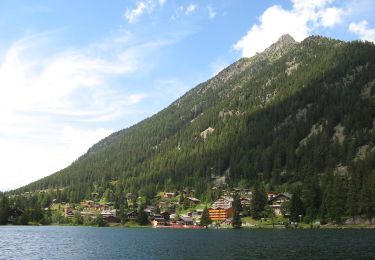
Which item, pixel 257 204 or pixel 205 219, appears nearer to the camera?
pixel 257 204

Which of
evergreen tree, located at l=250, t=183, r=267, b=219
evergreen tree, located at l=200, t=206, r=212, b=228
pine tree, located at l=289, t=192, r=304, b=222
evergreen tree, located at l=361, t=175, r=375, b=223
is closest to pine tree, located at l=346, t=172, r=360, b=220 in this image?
evergreen tree, located at l=361, t=175, r=375, b=223

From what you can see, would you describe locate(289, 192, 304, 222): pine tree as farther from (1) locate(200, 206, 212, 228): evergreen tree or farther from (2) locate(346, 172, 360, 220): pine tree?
(1) locate(200, 206, 212, 228): evergreen tree

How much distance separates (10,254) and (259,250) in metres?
43.3

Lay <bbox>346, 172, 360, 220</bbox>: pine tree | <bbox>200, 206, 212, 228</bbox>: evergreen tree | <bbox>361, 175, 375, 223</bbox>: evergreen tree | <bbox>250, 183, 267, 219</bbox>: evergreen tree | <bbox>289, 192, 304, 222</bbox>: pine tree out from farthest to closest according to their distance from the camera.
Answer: <bbox>200, 206, 212, 228</bbox>: evergreen tree → <bbox>250, 183, 267, 219</bbox>: evergreen tree → <bbox>289, 192, 304, 222</bbox>: pine tree → <bbox>346, 172, 360, 220</bbox>: pine tree → <bbox>361, 175, 375, 223</bbox>: evergreen tree

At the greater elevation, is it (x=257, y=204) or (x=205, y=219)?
(x=257, y=204)

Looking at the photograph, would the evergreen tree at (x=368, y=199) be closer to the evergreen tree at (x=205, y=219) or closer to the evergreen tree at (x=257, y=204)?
the evergreen tree at (x=257, y=204)

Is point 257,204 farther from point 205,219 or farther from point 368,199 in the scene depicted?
point 368,199

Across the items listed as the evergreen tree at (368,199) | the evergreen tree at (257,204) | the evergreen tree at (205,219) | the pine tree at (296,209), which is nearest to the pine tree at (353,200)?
the evergreen tree at (368,199)

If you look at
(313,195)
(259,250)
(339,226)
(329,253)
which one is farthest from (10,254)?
(313,195)

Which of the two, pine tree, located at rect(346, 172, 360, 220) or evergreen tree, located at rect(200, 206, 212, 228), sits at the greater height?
pine tree, located at rect(346, 172, 360, 220)

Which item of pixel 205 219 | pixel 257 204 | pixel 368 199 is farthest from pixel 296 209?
pixel 205 219

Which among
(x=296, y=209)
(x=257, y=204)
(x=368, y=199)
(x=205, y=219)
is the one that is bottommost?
(x=205, y=219)

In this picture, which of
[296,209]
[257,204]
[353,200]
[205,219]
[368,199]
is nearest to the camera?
[368,199]

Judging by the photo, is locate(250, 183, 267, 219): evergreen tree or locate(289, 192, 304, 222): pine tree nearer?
locate(289, 192, 304, 222): pine tree
